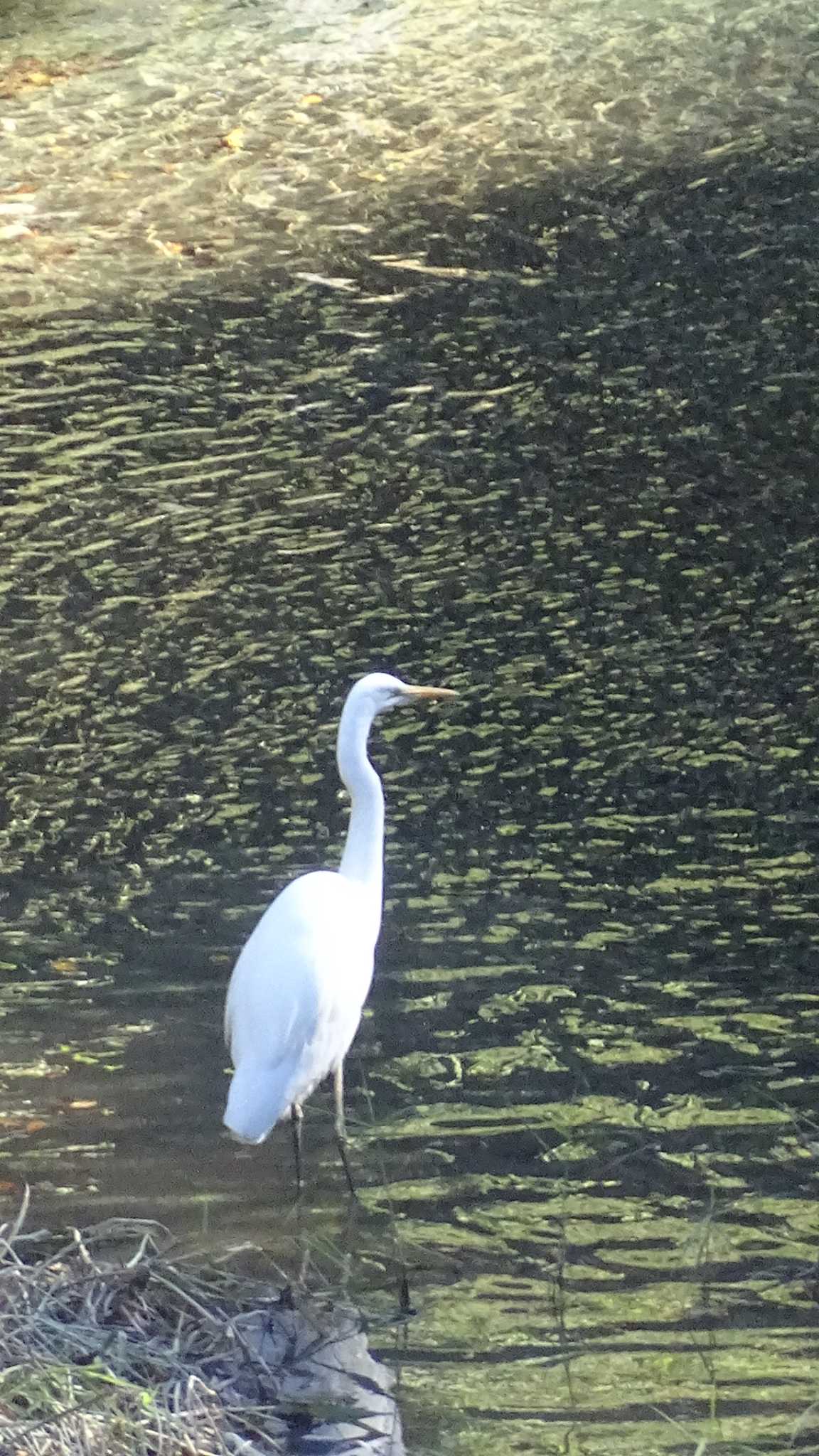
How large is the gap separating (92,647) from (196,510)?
1.28 metres

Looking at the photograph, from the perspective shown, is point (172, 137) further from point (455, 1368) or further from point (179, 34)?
point (455, 1368)

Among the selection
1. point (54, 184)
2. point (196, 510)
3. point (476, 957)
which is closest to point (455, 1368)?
point (476, 957)

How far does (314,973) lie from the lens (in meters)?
5.20

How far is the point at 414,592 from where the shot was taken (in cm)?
846

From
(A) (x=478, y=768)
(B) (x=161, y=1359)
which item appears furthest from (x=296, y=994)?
(A) (x=478, y=768)

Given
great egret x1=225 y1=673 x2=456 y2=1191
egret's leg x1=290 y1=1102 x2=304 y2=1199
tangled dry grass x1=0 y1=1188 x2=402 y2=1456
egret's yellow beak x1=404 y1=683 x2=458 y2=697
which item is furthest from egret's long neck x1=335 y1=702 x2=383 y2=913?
tangled dry grass x1=0 y1=1188 x2=402 y2=1456

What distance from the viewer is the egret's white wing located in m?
5.07

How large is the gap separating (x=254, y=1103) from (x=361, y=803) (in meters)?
0.88

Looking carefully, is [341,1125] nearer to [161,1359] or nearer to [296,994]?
[296,994]

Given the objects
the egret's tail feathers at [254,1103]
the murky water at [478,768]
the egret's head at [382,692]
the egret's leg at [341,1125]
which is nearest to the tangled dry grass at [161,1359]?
the murky water at [478,768]

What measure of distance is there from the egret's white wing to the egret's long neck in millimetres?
65

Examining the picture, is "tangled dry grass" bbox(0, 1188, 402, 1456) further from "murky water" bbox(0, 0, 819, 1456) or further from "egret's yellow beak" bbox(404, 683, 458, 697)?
"egret's yellow beak" bbox(404, 683, 458, 697)

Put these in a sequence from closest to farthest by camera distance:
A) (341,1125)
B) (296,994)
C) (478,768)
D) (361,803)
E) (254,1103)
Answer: (254,1103), (296,994), (341,1125), (361,803), (478,768)

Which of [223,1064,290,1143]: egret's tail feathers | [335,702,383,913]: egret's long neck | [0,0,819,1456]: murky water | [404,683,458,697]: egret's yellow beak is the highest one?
[404,683,458,697]: egret's yellow beak
